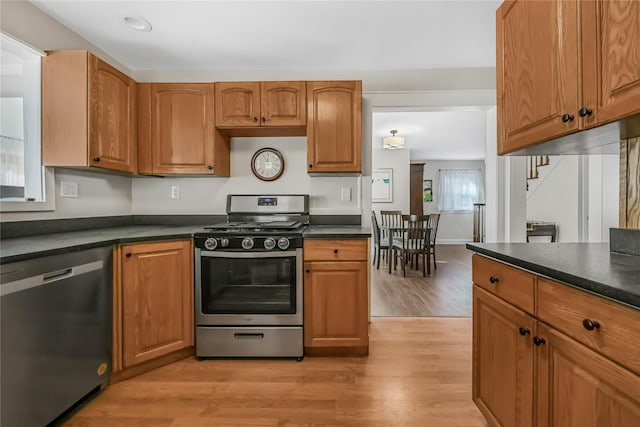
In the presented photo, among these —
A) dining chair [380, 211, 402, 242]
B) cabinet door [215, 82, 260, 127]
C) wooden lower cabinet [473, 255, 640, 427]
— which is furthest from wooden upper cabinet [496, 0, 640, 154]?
dining chair [380, 211, 402, 242]

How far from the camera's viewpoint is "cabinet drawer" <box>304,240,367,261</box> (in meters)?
2.17

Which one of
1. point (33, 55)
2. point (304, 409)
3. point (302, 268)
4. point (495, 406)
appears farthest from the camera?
point (302, 268)

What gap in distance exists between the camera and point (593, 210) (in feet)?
8.99

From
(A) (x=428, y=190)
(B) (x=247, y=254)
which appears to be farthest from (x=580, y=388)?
(A) (x=428, y=190)

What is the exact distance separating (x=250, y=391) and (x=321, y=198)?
1.59 m

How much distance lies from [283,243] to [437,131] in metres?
4.46

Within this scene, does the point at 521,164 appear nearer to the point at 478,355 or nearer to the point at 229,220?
the point at 478,355

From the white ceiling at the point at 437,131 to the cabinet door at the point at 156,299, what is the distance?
322cm

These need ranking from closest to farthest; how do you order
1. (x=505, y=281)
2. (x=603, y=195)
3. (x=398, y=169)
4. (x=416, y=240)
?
(x=505, y=281)
(x=603, y=195)
(x=416, y=240)
(x=398, y=169)

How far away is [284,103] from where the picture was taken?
2.47 meters

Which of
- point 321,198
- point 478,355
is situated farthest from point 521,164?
point 478,355

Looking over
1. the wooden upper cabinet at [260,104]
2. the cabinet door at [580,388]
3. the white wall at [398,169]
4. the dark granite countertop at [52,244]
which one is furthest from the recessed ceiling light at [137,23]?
the white wall at [398,169]

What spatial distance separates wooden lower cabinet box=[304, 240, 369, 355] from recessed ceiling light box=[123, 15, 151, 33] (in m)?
1.83

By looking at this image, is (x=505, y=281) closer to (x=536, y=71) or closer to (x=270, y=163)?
(x=536, y=71)
